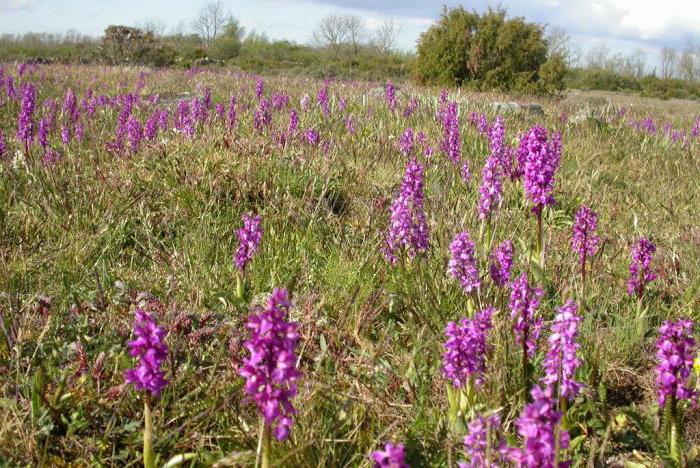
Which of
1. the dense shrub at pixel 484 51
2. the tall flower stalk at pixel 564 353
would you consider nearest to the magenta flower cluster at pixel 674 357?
the tall flower stalk at pixel 564 353

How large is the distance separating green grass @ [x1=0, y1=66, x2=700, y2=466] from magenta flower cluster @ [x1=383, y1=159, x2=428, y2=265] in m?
0.13

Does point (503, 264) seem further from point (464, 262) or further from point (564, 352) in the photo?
point (564, 352)

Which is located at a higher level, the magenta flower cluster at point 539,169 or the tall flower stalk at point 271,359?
the magenta flower cluster at point 539,169

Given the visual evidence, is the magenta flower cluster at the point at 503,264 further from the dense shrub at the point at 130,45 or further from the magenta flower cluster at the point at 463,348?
the dense shrub at the point at 130,45

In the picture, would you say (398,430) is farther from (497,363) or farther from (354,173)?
(354,173)

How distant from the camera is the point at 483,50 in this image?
24.4m

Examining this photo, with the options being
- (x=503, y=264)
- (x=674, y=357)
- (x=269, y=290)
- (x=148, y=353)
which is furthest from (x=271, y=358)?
(x=269, y=290)

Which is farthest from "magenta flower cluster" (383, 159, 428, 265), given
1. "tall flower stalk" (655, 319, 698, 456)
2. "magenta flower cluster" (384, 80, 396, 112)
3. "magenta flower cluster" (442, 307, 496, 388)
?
"magenta flower cluster" (384, 80, 396, 112)

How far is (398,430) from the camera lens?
80.7 inches

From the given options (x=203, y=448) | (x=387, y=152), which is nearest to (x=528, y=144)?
(x=203, y=448)

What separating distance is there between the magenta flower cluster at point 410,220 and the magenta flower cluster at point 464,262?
57 cm

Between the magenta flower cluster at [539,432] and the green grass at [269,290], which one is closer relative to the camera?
the magenta flower cluster at [539,432]

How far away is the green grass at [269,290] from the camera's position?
76.7 inches

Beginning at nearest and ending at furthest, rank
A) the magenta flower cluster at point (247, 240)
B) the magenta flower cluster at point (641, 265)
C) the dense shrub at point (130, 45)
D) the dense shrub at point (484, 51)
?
the magenta flower cluster at point (641, 265) → the magenta flower cluster at point (247, 240) → the dense shrub at point (484, 51) → the dense shrub at point (130, 45)
